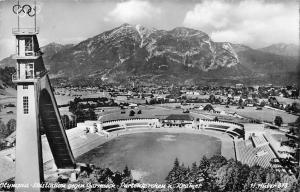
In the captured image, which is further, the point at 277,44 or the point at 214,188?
the point at 277,44

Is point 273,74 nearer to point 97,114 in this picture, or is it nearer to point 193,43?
point 193,43

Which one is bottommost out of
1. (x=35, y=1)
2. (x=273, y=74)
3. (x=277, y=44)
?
(x=273, y=74)

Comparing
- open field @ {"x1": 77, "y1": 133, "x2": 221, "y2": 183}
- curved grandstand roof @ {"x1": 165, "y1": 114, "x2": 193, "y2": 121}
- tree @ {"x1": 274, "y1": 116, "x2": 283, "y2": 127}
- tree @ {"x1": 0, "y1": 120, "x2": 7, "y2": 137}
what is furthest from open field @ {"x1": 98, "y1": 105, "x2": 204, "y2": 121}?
tree @ {"x1": 0, "y1": 120, "x2": 7, "y2": 137}

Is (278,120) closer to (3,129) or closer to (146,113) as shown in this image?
(146,113)

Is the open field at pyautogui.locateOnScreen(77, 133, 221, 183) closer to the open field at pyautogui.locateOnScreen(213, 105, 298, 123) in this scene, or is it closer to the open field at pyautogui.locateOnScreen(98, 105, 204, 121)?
the open field at pyautogui.locateOnScreen(98, 105, 204, 121)

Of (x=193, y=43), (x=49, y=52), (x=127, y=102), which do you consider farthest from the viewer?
(x=127, y=102)

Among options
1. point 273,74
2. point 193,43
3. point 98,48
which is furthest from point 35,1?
point 273,74

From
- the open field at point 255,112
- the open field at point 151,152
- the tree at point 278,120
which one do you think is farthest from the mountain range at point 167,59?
the open field at point 151,152
